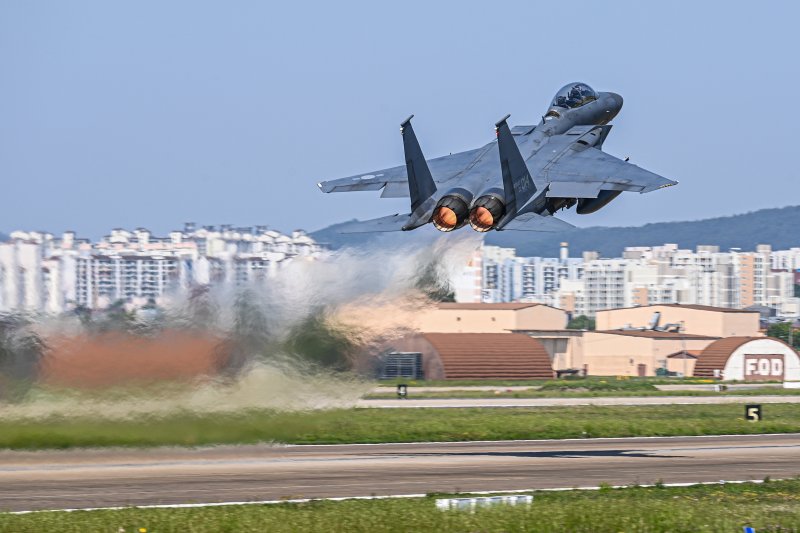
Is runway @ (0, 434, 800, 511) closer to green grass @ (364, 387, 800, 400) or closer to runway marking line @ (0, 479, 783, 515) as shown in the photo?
runway marking line @ (0, 479, 783, 515)

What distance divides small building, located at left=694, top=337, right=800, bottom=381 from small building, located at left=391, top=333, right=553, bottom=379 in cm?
2121

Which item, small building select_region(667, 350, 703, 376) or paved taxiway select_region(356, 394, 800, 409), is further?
small building select_region(667, 350, 703, 376)

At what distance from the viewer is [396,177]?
39.8 m

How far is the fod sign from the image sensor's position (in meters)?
119

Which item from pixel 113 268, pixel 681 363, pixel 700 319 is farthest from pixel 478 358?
pixel 113 268

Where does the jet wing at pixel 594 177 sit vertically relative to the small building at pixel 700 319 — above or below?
above

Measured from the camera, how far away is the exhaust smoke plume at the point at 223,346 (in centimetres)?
3181

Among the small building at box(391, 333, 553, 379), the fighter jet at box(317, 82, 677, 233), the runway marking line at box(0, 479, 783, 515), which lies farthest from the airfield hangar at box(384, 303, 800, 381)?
the runway marking line at box(0, 479, 783, 515)

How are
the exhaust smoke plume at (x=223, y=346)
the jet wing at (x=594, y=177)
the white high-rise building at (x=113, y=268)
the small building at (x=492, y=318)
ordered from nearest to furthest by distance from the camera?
the exhaust smoke plume at (x=223, y=346) → the white high-rise building at (x=113, y=268) → the jet wing at (x=594, y=177) → the small building at (x=492, y=318)

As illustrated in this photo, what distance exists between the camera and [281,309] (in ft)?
110

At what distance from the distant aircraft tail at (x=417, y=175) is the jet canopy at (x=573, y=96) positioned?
24.7ft

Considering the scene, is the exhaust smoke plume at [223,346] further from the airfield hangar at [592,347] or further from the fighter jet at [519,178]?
the airfield hangar at [592,347]

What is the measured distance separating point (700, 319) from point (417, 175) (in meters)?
125

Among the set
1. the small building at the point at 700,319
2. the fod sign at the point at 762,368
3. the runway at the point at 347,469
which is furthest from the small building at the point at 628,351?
the runway at the point at 347,469
